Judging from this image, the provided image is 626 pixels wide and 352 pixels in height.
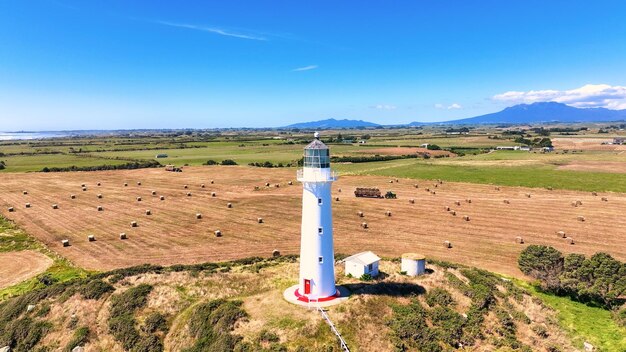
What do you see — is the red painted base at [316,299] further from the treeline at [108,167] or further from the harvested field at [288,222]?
the treeline at [108,167]

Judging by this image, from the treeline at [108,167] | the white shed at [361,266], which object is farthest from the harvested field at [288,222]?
the treeline at [108,167]

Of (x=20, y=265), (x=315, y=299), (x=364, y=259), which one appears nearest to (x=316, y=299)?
(x=315, y=299)

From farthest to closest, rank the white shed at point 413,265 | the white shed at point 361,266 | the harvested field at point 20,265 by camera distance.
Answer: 1. the harvested field at point 20,265
2. the white shed at point 413,265
3. the white shed at point 361,266

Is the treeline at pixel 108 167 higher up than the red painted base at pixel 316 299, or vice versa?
the treeline at pixel 108 167

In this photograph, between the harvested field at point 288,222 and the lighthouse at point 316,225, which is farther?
the harvested field at point 288,222

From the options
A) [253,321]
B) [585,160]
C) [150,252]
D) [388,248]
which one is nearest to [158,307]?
[253,321]

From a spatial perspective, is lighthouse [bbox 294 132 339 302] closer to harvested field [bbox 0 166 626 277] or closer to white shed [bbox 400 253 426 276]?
white shed [bbox 400 253 426 276]

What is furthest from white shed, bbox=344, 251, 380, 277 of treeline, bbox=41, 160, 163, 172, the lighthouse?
treeline, bbox=41, 160, 163, 172

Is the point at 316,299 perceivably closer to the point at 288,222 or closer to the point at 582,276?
the point at 582,276
